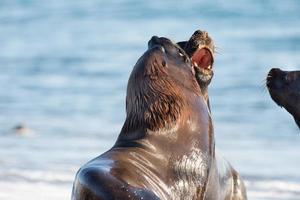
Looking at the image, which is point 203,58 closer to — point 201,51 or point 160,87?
point 201,51

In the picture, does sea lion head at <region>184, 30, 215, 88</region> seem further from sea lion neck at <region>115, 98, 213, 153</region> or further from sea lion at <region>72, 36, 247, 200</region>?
sea lion neck at <region>115, 98, 213, 153</region>

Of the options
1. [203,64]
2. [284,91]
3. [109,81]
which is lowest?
[109,81]

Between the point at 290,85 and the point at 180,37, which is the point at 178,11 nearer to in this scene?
the point at 180,37

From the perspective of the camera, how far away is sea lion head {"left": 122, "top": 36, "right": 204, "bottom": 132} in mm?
6504

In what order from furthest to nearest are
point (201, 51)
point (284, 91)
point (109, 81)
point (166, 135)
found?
point (109, 81), point (284, 91), point (201, 51), point (166, 135)

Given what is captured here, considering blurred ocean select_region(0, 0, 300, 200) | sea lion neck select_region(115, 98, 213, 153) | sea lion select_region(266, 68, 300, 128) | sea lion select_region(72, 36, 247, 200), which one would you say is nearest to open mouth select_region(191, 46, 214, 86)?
sea lion select_region(72, 36, 247, 200)

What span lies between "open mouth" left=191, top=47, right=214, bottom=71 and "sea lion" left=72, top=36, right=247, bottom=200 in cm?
15

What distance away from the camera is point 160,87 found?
661cm

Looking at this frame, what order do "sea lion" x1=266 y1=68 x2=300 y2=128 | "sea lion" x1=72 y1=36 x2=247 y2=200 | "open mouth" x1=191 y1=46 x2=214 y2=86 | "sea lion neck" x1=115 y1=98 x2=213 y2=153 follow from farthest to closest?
"sea lion" x1=266 y1=68 x2=300 y2=128 → "open mouth" x1=191 y1=46 x2=214 y2=86 → "sea lion neck" x1=115 y1=98 x2=213 y2=153 → "sea lion" x1=72 y1=36 x2=247 y2=200

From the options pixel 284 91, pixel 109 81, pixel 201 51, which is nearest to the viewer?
pixel 201 51

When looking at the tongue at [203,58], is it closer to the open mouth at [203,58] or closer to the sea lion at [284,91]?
the open mouth at [203,58]

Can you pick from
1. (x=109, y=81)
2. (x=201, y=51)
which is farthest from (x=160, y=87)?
(x=109, y=81)

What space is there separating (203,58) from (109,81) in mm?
8586

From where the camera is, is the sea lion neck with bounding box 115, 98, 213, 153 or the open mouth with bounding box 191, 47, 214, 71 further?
the open mouth with bounding box 191, 47, 214, 71
